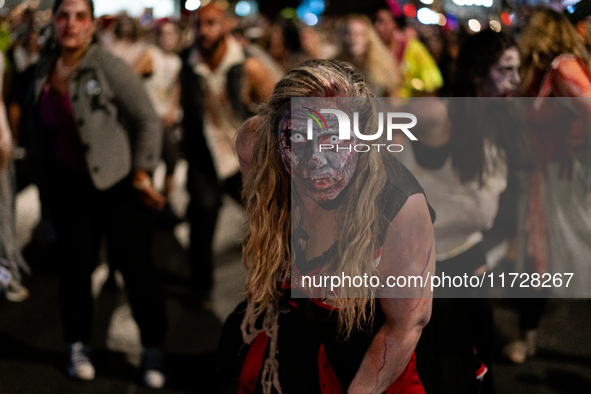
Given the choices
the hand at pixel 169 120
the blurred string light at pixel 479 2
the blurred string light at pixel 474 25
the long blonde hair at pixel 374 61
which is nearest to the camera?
the blurred string light at pixel 479 2

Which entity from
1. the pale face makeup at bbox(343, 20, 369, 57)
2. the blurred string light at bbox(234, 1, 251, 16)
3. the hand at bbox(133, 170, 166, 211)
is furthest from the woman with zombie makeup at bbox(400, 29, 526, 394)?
the blurred string light at bbox(234, 1, 251, 16)

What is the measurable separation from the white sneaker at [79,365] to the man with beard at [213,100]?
902mm

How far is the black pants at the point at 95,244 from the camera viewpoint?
2.57m

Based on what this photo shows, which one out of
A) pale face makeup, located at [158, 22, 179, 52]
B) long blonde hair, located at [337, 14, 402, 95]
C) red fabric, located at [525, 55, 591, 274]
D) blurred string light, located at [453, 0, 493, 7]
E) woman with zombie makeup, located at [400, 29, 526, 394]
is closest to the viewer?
woman with zombie makeup, located at [400, 29, 526, 394]

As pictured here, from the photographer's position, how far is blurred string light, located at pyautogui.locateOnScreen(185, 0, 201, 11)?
316cm

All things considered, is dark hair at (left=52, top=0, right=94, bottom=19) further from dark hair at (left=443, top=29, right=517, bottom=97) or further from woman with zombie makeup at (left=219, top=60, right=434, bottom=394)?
dark hair at (left=443, top=29, right=517, bottom=97)

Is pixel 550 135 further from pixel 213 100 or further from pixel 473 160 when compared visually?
pixel 213 100

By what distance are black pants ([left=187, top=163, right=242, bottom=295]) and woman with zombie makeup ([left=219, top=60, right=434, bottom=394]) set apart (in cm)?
181

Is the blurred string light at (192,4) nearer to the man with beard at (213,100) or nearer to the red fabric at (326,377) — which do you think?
the man with beard at (213,100)

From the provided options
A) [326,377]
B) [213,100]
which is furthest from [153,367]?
[213,100]

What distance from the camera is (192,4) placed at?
3186mm

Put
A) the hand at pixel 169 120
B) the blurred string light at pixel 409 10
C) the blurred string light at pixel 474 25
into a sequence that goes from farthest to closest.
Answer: the blurred string light at pixel 409 10, the hand at pixel 169 120, the blurred string light at pixel 474 25

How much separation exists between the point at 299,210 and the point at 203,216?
2095 millimetres

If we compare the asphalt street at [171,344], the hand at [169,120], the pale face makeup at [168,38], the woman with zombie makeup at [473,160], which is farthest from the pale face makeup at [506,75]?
the pale face makeup at [168,38]
